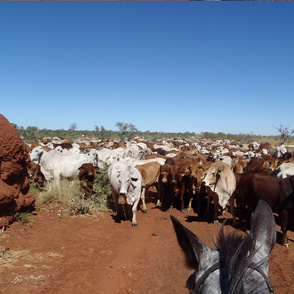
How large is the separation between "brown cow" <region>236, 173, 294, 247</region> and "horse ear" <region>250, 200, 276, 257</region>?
5830mm

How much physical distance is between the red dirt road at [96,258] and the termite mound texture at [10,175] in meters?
0.48

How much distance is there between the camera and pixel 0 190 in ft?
22.8

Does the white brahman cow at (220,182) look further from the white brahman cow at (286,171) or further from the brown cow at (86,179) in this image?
the brown cow at (86,179)

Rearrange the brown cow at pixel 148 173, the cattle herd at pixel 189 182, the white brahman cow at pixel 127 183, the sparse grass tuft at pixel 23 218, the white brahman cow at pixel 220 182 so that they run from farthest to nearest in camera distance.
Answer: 1. the brown cow at pixel 148 173
2. the white brahman cow at pixel 220 182
3. the white brahman cow at pixel 127 183
4. the sparse grass tuft at pixel 23 218
5. the cattle herd at pixel 189 182

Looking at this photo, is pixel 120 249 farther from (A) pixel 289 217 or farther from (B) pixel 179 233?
(B) pixel 179 233

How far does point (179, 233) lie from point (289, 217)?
656 centimetres

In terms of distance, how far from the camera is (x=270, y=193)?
7.07 m

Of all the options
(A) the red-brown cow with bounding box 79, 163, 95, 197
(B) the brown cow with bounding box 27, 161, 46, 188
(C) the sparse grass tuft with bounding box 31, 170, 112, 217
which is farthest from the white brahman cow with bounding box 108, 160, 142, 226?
(B) the brown cow with bounding box 27, 161, 46, 188

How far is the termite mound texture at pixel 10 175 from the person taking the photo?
23.4 ft

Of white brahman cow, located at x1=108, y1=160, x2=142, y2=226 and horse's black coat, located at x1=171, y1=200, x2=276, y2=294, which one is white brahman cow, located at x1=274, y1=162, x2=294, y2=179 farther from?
horse's black coat, located at x1=171, y1=200, x2=276, y2=294

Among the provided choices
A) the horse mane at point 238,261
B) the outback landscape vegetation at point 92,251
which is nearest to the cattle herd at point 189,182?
the outback landscape vegetation at point 92,251

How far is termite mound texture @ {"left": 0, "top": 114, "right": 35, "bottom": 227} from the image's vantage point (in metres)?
7.14

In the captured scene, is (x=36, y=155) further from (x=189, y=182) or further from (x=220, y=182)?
(x=220, y=182)

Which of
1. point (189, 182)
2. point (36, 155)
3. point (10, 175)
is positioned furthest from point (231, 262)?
point (36, 155)
